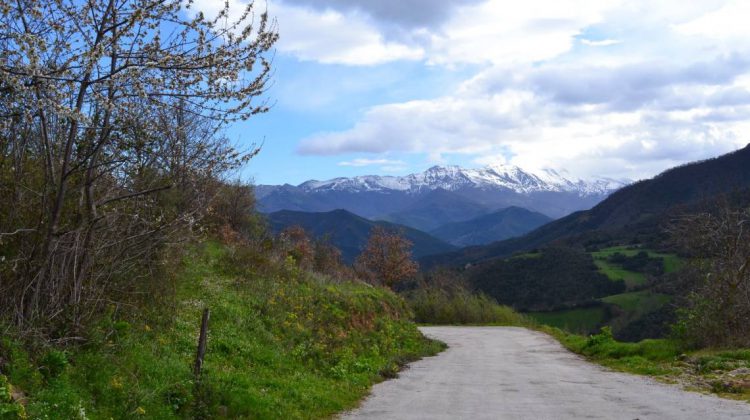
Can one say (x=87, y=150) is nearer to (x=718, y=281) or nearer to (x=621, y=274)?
(x=718, y=281)

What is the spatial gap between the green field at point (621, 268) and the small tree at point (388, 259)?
5217 cm

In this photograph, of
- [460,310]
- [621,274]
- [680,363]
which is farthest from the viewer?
[621,274]

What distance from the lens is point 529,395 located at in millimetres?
13195

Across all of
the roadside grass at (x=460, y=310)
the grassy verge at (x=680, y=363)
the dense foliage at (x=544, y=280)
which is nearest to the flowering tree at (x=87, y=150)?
the grassy verge at (x=680, y=363)

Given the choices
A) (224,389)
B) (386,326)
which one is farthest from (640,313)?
(224,389)

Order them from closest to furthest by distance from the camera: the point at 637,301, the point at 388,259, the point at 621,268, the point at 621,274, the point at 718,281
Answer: the point at 718,281 < the point at 388,259 < the point at 637,301 < the point at 621,274 < the point at 621,268

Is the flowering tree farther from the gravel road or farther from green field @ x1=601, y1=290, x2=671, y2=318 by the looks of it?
green field @ x1=601, y1=290, x2=671, y2=318

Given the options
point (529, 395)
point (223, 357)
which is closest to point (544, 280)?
point (529, 395)

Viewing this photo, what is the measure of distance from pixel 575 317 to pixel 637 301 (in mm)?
9618

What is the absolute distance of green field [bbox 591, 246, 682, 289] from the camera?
101819 millimetres

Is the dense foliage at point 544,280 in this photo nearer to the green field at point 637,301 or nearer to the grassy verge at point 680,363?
the green field at point 637,301

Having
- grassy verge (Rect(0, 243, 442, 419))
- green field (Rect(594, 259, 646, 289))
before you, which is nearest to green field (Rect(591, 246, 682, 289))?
green field (Rect(594, 259, 646, 289))

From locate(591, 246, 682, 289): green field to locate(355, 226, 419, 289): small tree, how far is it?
2054 inches

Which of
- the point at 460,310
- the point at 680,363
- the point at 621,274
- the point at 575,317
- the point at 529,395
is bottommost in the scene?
the point at 575,317
